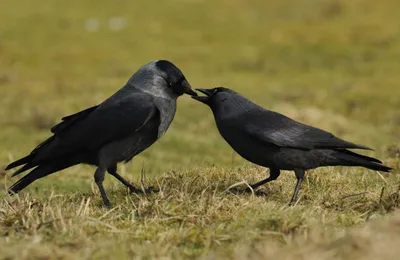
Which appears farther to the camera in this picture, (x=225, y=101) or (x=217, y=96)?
(x=217, y=96)

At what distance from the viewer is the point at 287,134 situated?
7980mm

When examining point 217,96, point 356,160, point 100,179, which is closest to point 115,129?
point 100,179

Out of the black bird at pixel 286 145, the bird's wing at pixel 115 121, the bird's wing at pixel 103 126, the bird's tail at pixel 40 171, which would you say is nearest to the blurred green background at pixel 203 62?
the bird's tail at pixel 40 171

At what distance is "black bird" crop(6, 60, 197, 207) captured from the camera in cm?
816

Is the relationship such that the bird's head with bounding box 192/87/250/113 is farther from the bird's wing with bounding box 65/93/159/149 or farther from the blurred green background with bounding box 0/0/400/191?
the blurred green background with bounding box 0/0/400/191

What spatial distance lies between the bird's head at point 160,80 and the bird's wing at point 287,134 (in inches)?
39.1

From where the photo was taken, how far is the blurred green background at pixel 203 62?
17641 mm

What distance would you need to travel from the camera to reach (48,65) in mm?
33781

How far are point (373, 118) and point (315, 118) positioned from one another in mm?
2915

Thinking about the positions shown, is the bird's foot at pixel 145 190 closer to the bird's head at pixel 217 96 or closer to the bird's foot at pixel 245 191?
the bird's foot at pixel 245 191

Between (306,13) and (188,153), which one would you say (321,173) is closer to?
(188,153)

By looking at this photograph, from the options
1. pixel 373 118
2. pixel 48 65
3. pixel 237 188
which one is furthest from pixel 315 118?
pixel 48 65

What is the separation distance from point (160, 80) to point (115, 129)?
0.87 metres

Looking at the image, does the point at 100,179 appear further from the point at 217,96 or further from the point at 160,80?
the point at 217,96
